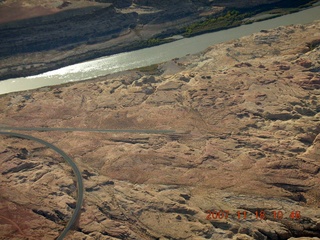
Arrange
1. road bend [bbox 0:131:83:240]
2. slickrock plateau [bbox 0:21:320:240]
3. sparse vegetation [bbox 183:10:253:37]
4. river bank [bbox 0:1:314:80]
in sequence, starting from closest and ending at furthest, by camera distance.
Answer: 1. slickrock plateau [bbox 0:21:320:240]
2. road bend [bbox 0:131:83:240]
3. river bank [bbox 0:1:314:80]
4. sparse vegetation [bbox 183:10:253:37]

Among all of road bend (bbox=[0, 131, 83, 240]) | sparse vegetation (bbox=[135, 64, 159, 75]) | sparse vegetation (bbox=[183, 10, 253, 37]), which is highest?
sparse vegetation (bbox=[183, 10, 253, 37])

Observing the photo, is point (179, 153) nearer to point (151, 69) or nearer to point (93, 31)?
point (151, 69)

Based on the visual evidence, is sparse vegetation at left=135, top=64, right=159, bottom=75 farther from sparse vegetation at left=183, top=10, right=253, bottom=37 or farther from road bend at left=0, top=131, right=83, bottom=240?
road bend at left=0, top=131, right=83, bottom=240

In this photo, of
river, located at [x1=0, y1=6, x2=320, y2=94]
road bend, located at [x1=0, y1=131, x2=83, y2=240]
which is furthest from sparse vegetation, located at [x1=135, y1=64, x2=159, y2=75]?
road bend, located at [x1=0, y1=131, x2=83, y2=240]

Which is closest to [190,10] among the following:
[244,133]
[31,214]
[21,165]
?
[244,133]

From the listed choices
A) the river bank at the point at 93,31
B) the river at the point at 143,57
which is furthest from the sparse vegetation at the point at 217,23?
the river at the point at 143,57

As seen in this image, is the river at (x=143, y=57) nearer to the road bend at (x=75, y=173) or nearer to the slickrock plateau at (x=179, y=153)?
the slickrock plateau at (x=179, y=153)
